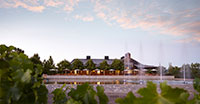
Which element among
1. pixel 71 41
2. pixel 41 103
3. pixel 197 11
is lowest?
pixel 41 103

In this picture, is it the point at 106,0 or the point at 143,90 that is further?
the point at 106,0

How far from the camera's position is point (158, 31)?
38.2 metres

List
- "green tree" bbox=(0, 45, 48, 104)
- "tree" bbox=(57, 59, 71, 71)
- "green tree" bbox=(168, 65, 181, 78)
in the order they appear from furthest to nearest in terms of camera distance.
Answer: "tree" bbox=(57, 59, 71, 71) < "green tree" bbox=(168, 65, 181, 78) < "green tree" bbox=(0, 45, 48, 104)

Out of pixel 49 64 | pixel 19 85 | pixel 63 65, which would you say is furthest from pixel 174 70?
A: pixel 19 85

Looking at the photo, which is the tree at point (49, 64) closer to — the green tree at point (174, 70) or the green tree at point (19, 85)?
the green tree at point (174, 70)

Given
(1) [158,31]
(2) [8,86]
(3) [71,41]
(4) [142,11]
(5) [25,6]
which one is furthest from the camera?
(3) [71,41]

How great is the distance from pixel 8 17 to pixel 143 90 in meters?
36.0

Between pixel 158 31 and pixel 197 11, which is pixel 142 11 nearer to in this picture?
pixel 158 31

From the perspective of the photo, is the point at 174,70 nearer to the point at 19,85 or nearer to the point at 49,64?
the point at 49,64

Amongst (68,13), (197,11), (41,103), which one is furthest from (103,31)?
(41,103)

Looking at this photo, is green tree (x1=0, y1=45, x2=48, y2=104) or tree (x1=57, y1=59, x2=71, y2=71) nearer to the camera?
green tree (x1=0, y1=45, x2=48, y2=104)

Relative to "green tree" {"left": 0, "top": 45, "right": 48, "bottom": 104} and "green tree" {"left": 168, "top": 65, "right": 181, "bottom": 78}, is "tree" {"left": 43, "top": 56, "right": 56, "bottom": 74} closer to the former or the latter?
"green tree" {"left": 168, "top": 65, "right": 181, "bottom": 78}

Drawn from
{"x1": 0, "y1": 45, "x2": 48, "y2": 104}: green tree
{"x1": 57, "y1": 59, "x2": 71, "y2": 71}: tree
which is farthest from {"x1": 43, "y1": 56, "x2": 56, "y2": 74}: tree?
{"x1": 0, "y1": 45, "x2": 48, "y2": 104}: green tree

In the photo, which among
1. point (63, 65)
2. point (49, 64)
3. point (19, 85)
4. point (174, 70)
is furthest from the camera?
point (63, 65)
